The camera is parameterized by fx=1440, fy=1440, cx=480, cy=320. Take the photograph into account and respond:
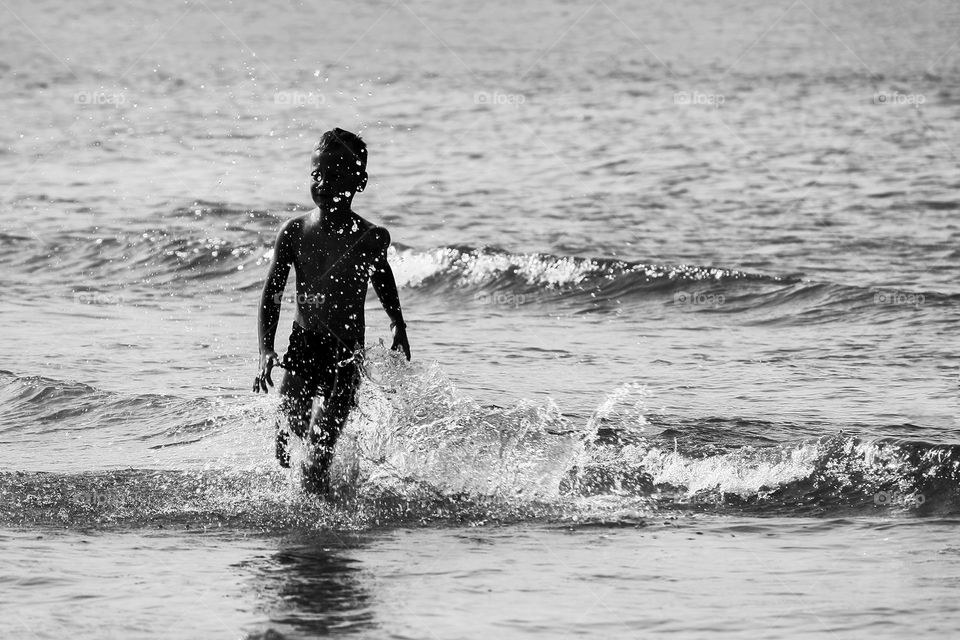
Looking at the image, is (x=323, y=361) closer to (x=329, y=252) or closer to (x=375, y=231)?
(x=329, y=252)

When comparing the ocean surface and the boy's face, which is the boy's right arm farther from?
the ocean surface

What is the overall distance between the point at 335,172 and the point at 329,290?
22.6 inches

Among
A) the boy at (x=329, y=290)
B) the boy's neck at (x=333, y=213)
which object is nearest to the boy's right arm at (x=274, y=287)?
the boy at (x=329, y=290)

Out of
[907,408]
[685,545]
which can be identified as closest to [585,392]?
[907,408]

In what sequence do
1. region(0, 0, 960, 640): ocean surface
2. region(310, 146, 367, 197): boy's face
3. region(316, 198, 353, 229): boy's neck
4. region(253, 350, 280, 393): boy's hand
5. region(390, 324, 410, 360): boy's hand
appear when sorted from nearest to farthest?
region(0, 0, 960, 640): ocean surface < region(253, 350, 280, 393): boy's hand < region(310, 146, 367, 197): boy's face < region(316, 198, 353, 229): boy's neck < region(390, 324, 410, 360): boy's hand

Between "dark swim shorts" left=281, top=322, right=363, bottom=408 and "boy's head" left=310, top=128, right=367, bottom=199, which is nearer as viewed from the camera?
"boy's head" left=310, top=128, right=367, bottom=199

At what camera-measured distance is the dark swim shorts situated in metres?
6.96

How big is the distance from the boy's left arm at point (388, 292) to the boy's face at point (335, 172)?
11.1 inches

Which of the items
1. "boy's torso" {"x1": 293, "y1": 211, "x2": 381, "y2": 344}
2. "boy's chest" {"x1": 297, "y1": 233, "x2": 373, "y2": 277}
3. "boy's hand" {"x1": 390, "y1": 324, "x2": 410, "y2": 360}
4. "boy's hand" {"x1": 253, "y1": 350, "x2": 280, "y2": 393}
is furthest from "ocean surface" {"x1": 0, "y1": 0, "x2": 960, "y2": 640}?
"boy's hand" {"x1": 253, "y1": 350, "x2": 280, "y2": 393}

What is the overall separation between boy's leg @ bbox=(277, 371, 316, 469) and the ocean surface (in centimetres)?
32

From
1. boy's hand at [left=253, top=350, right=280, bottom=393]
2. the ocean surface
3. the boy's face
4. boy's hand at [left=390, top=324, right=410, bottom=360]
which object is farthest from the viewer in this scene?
boy's hand at [left=390, top=324, right=410, bottom=360]

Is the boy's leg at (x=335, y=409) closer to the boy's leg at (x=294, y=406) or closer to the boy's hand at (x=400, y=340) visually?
the boy's leg at (x=294, y=406)

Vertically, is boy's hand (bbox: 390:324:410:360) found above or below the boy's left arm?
below

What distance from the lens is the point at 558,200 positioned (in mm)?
18422
